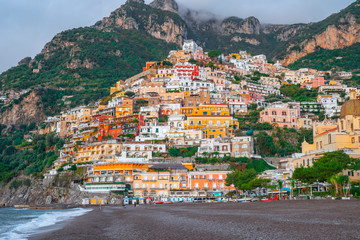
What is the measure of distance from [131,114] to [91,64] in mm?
63547

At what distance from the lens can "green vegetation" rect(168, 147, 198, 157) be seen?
80.6 m

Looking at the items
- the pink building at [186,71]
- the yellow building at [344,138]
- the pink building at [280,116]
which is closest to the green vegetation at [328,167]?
the yellow building at [344,138]

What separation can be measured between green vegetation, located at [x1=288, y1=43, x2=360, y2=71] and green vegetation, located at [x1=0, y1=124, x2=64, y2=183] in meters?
101

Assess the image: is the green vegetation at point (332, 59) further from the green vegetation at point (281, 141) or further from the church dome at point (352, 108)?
the church dome at point (352, 108)

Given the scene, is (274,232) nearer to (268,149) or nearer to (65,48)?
(268,149)

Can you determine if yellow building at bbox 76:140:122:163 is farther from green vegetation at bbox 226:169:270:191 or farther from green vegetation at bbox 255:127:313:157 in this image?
green vegetation at bbox 255:127:313:157

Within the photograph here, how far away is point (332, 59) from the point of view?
520 ft

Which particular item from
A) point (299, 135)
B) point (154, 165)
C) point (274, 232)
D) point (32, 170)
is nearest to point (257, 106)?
point (299, 135)

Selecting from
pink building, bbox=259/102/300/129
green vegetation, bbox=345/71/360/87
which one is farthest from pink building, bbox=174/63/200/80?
green vegetation, bbox=345/71/360/87

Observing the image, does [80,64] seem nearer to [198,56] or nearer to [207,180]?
[198,56]

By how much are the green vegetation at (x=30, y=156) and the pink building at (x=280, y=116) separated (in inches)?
1987

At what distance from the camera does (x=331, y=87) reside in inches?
4692

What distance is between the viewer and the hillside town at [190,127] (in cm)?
7056

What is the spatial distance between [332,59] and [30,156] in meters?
116
